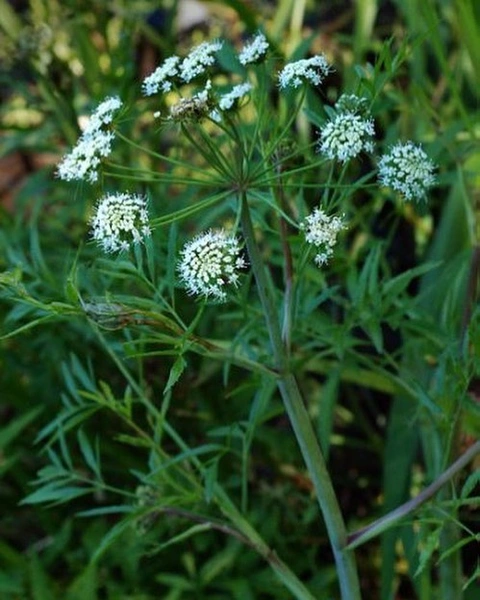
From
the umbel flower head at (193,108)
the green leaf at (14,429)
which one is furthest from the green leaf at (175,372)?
the green leaf at (14,429)

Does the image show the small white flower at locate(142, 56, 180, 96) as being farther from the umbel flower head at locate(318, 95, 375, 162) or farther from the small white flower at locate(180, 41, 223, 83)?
the umbel flower head at locate(318, 95, 375, 162)

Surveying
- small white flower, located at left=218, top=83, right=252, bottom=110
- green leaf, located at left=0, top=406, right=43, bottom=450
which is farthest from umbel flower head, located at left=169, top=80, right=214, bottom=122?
green leaf, located at left=0, top=406, right=43, bottom=450

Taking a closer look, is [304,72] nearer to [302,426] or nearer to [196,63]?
[196,63]

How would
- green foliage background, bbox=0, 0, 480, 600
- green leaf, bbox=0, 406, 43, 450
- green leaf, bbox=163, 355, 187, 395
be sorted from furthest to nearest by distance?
green leaf, bbox=0, 406, 43, 450 < green foliage background, bbox=0, 0, 480, 600 < green leaf, bbox=163, 355, 187, 395

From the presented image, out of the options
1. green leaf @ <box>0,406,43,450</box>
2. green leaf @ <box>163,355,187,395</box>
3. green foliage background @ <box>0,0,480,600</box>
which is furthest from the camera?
green leaf @ <box>0,406,43,450</box>

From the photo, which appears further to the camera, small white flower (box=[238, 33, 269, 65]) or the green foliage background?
the green foliage background

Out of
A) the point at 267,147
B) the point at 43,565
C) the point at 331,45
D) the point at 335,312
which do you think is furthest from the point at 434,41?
the point at 331,45

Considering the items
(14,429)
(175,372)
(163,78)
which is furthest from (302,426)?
(14,429)

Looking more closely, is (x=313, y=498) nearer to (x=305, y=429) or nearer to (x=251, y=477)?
(x=251, y=477)
